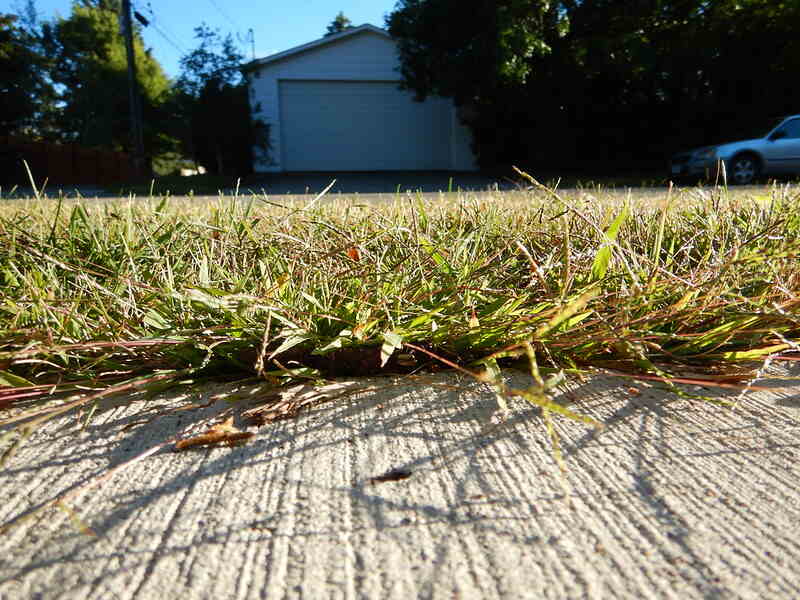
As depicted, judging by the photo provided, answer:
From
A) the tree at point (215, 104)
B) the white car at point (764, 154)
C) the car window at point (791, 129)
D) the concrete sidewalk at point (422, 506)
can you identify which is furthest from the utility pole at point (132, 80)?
the concrete sidewalk at point (422, 506)

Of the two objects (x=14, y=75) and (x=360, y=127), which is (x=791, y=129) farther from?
(x=14, y=75)

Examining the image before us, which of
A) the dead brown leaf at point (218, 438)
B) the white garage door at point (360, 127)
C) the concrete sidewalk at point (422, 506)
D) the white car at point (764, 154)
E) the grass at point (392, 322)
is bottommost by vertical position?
the concrete sidewalk at point (422, 506)

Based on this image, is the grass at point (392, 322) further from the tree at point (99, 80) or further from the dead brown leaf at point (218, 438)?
the tree at point (99, 80)

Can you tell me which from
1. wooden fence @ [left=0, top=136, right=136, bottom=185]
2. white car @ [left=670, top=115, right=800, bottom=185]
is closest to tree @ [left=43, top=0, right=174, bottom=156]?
wooden fence @ [left=0, top=136, right=136, bottom=185]

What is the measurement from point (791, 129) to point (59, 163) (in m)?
23.5

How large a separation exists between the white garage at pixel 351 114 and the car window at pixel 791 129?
10038 mm

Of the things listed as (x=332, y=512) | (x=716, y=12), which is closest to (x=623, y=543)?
(x=332, y=512)

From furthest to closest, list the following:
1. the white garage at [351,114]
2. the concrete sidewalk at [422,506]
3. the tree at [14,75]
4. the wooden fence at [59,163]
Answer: the white garage at [351,114], the tree at [14,75], the wooden fence at [59,163], the concrete sidewalk at [422,506]

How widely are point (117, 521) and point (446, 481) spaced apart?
49 centimetres

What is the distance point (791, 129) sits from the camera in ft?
35.9

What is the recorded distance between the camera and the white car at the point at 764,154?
10.9 meters

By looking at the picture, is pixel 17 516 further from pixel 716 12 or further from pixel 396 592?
pixel 716 12

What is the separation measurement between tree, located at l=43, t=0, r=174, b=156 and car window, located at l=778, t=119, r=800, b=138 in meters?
21.1

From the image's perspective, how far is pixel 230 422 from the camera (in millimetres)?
1076
